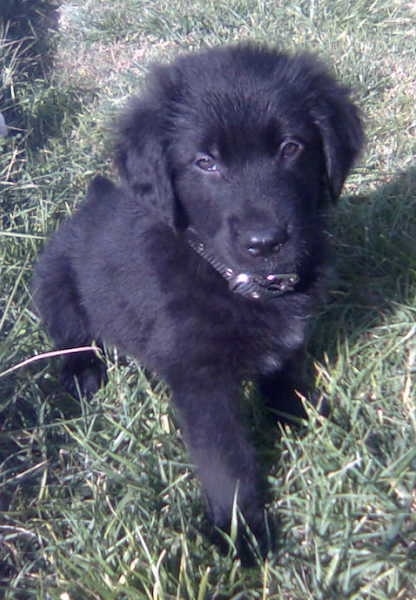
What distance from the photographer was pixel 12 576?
6.41 feet

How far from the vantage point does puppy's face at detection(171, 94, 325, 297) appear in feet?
6.32

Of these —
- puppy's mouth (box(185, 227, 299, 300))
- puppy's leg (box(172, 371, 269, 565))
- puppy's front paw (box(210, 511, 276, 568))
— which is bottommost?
puppy's front paw (box(210, 511, 276, 568))

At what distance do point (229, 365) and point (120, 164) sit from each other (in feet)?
2.39

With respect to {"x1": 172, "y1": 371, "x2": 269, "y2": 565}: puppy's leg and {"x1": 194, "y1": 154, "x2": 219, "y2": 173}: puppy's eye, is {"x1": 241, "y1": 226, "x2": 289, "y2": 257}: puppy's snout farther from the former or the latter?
{"x1": 172, "y1": 371, "x2": 269, "y2": 565}: puppy's leg

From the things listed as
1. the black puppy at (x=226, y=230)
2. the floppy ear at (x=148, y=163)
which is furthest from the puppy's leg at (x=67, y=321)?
the floppy ear at (x=148, y=163)

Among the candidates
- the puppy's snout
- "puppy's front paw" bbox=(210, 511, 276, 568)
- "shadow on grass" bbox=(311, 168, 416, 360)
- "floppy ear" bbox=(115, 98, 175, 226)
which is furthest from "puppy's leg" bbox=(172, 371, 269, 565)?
"shadow on grass" bbox=(311, 168, 416, 360)

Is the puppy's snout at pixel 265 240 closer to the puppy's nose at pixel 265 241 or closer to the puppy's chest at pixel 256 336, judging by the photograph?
the puppy's nose at pixel 265 241

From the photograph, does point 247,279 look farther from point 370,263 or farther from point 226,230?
point 370,263

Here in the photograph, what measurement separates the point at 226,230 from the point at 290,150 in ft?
1.06

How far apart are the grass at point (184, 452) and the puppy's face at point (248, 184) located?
0.58 m

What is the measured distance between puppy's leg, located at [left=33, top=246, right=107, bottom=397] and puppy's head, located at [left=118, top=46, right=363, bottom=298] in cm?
70

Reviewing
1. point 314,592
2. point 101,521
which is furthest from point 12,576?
point 314,592

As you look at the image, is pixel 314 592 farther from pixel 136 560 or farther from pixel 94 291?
pixel 94 291

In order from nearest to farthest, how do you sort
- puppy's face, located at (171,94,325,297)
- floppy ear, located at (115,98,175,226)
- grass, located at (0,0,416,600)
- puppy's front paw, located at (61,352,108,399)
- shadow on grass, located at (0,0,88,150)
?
grass, located at (0,0,416,600), puppy's face, located at (171,94,325,297), floppy ear, located at (115,98,175,226), puppy's front paw, located at (61,352,108,399), shadow on grass, located at (0,0,88,150)
